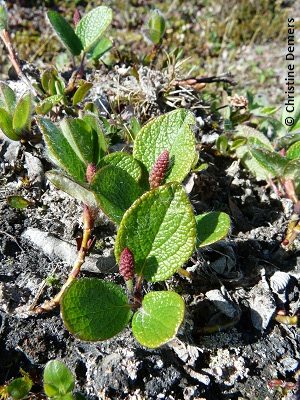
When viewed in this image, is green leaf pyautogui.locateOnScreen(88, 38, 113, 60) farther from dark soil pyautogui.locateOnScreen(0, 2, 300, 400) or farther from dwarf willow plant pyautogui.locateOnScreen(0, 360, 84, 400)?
dwarf willow plant pyautogui.locateOnScreen(0, 360, 84, 400)

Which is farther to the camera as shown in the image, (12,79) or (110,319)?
(12,79)

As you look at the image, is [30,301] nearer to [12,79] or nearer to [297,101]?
[12,79]

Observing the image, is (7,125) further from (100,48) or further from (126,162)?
(100,48)

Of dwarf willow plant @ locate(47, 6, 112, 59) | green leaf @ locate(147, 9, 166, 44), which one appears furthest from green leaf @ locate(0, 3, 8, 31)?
green leaf @ locate(147, 9, 166, 44)

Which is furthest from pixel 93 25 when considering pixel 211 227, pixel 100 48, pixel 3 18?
pixel 211 227

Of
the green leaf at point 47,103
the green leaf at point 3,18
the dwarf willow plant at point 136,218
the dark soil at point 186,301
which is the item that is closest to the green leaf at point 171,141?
the dwarf willow plant at point 136,218

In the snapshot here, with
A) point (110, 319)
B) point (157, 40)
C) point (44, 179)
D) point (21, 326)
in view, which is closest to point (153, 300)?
point (110, 319)
